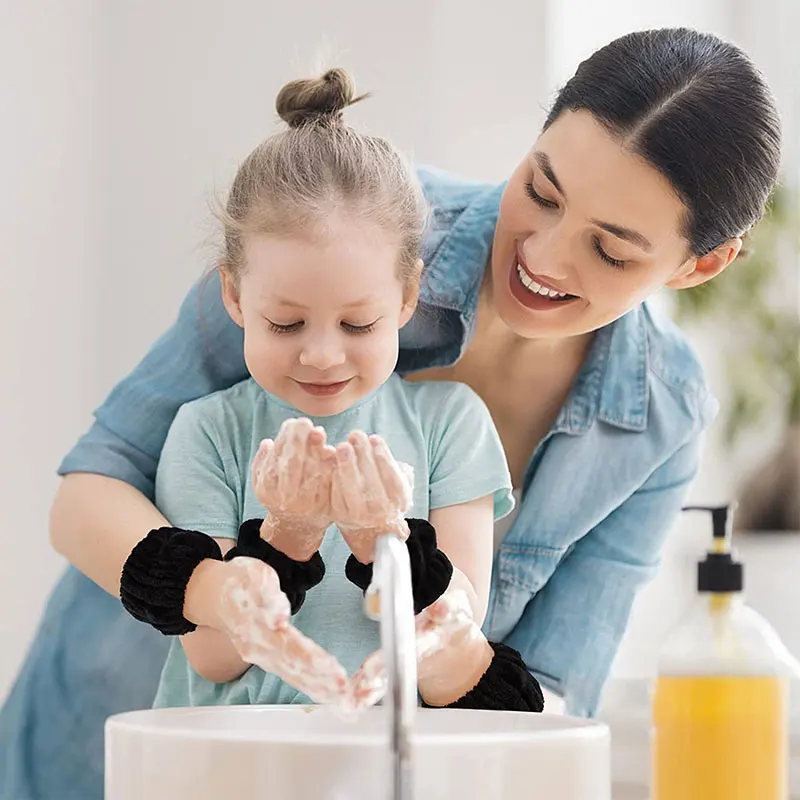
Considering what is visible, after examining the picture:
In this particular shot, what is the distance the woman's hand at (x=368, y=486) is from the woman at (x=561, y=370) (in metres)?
0.19

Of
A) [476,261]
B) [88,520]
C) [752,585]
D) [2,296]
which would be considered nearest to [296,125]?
[476,261]

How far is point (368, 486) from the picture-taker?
61cm

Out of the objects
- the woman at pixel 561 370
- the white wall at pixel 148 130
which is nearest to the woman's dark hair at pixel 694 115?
the woman at pixel 561 370

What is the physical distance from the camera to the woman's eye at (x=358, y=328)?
712 millimetres

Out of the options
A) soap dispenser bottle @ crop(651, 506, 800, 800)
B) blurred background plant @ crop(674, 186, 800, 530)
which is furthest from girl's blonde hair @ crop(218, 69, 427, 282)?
blurred background plant @ crop(674, 186, 800, 530)

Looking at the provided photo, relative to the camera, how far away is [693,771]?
0.92 metres

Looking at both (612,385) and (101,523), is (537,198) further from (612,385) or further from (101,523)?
(101,523)

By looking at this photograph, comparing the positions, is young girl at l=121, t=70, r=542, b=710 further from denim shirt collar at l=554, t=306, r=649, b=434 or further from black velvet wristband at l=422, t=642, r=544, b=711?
denim shirt collar at l=554, t=306, r=649, b=434

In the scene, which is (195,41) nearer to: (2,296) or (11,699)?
(2,296)

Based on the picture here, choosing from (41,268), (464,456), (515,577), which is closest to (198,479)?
(464,456)

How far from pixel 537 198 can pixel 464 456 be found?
6.8 inches

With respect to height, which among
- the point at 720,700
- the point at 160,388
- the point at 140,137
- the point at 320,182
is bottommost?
the point at 720,700

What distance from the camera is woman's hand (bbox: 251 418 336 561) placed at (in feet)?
1.99

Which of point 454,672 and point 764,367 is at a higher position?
point 764,367
